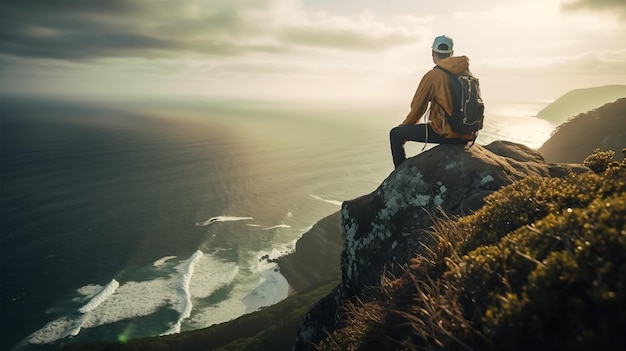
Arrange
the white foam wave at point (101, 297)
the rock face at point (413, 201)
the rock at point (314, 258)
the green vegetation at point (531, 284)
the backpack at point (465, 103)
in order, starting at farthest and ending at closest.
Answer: the rock at point (314, 258)
the white foam wave at point (101, 297)
the rock face at point (413, 201)
the backpack at point (465, 103)
the green vegetation at point (531, 284)

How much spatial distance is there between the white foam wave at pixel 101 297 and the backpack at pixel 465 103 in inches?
2226

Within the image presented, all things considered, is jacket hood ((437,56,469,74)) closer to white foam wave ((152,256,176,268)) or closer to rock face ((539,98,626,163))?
white foam wave ((152,256,176,268))

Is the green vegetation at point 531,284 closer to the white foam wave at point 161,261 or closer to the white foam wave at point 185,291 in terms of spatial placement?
the white foam wave at point 185,291

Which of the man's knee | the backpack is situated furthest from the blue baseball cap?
the man's knee

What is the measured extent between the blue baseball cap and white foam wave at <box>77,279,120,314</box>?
56950 millimetres

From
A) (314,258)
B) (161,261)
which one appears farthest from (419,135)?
(161,261)

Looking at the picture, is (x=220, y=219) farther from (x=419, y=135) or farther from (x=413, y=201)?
(x=419, y=135)

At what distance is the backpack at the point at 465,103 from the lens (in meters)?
8.84

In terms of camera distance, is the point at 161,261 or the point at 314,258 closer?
the point at 161,261

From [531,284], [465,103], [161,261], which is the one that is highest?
[465,103]

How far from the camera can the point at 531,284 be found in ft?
10.5

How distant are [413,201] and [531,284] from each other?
6.70m

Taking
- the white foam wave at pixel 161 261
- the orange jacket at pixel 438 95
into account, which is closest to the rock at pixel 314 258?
the white foam wave at pixel 161 261

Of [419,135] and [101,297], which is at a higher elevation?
[419,135]
